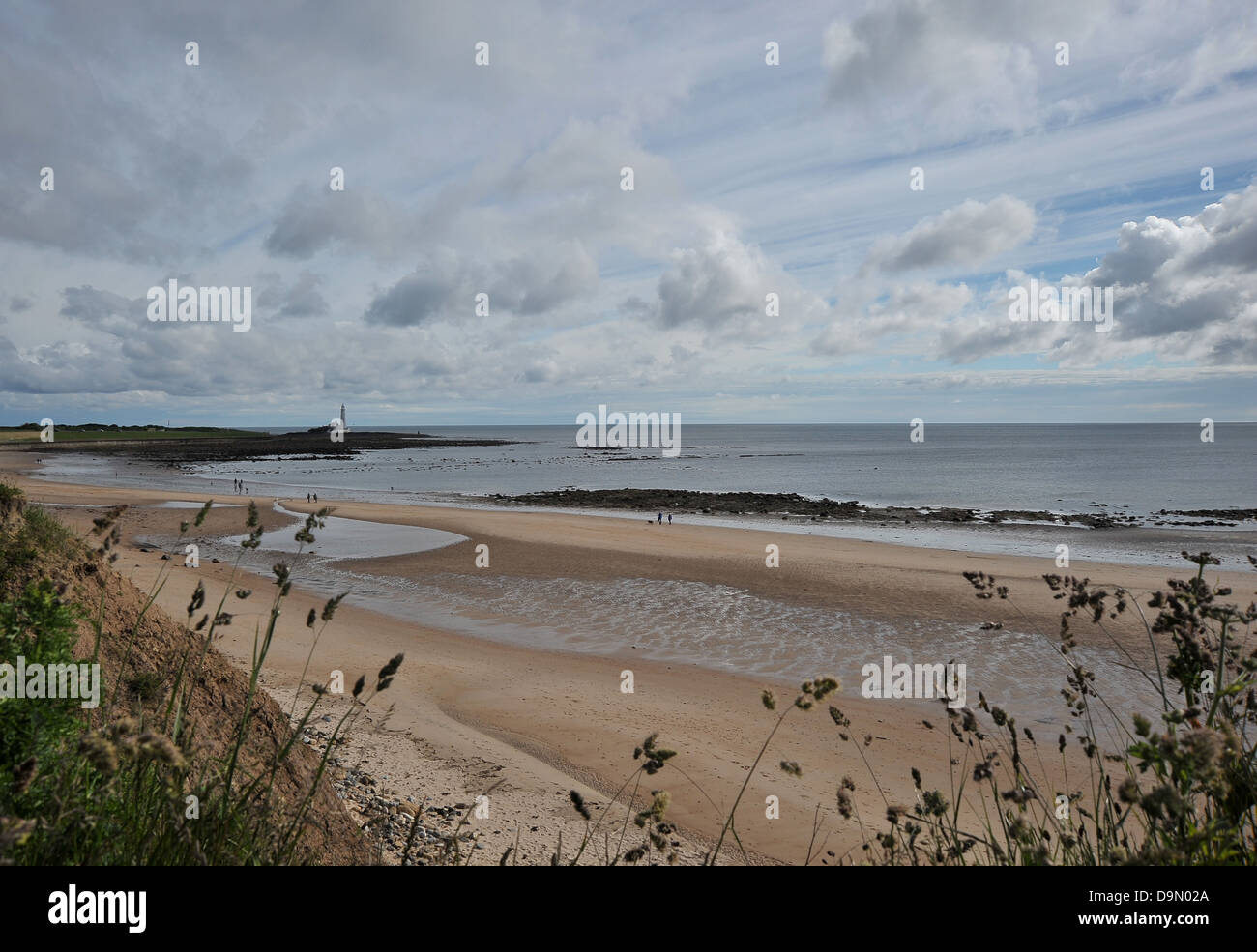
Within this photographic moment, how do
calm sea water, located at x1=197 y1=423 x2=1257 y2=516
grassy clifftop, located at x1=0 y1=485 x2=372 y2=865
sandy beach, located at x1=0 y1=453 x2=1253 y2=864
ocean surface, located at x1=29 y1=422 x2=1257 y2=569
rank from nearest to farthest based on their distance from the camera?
grassy clifftop, located at x1=0 y1=485 x2=372 y2=865
sandy beach, located at x1=0 y1=453 x2=1253 y2=864
ocean surface, located at x1=29 y1=422 x2=1257 y2=569
calm sea water, located at x1=197 y1=423 x2=1257 y2=516

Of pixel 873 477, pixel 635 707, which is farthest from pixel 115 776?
pixel 873 477

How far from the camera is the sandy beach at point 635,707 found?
6812 millimetres

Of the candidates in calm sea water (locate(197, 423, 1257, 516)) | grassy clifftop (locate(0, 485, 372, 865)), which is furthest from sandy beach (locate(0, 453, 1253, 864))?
calm sea water (locate(197, 423, 1257, 516))

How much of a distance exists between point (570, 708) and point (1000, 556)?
2089cm

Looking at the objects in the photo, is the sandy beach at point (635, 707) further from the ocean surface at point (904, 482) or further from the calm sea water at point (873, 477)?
the calm sea water at point (873, 477)

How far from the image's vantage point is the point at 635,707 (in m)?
10.2

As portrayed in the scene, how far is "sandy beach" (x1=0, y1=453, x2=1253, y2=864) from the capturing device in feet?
22.4

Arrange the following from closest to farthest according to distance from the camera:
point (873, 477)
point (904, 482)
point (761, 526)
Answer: point (761, 526)
point (904, 482)
point (873, 477)

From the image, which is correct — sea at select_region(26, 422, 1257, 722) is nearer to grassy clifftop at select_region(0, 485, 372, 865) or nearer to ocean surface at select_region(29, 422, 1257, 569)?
ocean surface at select_region(29, 422, 1257, 569)

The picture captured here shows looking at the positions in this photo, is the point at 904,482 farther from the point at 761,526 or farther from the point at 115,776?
the point at 115,776

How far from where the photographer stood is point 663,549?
25.5 meters

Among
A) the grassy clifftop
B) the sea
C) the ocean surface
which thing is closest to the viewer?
the grassy clifftop
